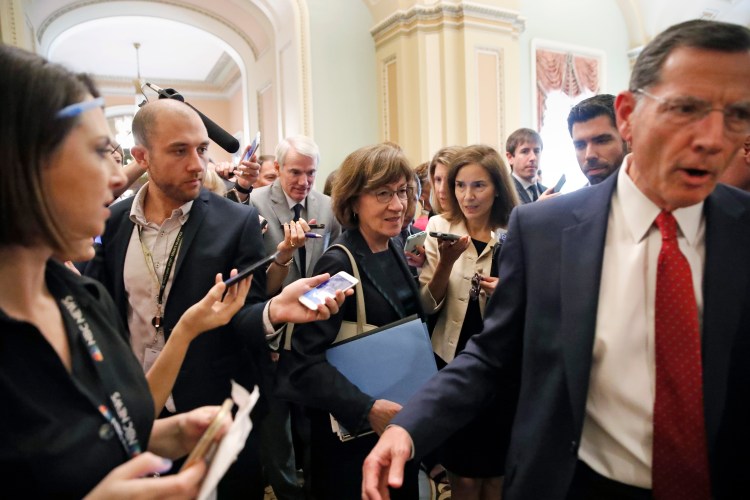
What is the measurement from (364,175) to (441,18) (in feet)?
16.6

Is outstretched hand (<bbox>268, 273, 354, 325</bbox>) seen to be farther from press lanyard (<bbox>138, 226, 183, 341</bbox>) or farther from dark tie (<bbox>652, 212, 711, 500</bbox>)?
dark tie (<bbox>652, 212, 711, 500</bbox>)

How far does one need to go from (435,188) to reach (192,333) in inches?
69.1

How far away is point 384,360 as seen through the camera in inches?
63.9

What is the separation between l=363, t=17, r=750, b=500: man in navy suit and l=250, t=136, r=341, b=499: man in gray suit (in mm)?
1536

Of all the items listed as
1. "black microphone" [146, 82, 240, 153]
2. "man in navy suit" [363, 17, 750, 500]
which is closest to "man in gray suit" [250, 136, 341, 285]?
"black microphone" [146, 82, 240, 153]

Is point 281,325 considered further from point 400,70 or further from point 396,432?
point 400,70

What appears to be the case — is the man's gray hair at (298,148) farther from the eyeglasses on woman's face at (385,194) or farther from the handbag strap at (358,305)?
the handbag strap at (358,305)

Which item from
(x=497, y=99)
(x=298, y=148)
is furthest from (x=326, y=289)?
(x=497, y=99)

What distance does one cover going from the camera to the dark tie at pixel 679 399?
0.99 meters

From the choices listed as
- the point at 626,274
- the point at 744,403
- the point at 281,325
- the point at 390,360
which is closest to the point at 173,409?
the point at 281,325

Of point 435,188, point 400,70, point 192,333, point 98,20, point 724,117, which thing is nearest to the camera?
point 724,117

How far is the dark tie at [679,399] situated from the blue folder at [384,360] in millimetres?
761

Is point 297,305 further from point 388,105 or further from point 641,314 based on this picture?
point 388,105

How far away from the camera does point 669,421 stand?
0.99 meters
